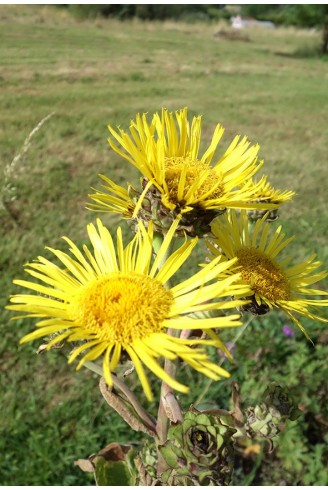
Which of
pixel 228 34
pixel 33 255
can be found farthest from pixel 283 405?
pixel 228 34

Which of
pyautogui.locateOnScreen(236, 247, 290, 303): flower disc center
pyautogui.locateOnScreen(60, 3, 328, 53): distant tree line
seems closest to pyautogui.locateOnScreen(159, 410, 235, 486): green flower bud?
pyautogui.locateOnScreen(236, 247, 290, 303): flower disc center

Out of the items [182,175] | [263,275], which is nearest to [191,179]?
[182,175]

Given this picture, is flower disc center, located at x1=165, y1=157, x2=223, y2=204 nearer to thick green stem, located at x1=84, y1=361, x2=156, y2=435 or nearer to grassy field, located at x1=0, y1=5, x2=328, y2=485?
thick green stem, located at x1=84, y1=361, x2=156, y2=435

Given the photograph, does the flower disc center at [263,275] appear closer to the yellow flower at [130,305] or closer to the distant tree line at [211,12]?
the yellow flower at [130,305]

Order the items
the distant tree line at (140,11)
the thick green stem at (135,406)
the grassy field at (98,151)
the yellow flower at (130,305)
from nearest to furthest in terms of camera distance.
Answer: the yellow flower at (130,305), the thick green stem at (135,406), the grassy field at (98,151), the distant tree line at (140,11)

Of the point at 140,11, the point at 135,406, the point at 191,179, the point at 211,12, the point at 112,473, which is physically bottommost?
the point at 112,473

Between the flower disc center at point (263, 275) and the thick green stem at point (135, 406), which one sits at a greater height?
the flower disc center at point (263, 275)

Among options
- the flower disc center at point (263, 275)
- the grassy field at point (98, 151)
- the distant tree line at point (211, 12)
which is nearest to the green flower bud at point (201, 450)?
the flower disc center at point (263, 275)

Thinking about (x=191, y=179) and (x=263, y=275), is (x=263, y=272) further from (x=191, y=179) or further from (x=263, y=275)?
(x=191, y=179)
